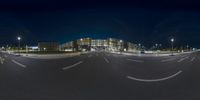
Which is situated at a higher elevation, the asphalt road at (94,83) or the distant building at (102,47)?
the distant building at (102,47)

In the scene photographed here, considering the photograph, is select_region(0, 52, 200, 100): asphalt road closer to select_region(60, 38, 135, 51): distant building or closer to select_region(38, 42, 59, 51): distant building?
select_region(38, 42, 59, 51): distant building

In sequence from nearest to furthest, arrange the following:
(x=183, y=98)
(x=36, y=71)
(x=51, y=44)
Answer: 1. (x=183, y=98)
2. (x=36, y=71)
3. (x=51, y=44)

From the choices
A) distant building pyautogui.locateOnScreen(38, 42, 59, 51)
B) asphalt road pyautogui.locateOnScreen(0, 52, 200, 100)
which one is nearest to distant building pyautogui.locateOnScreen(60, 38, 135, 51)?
distant building pyautogui.locateOnScreen(38, 42, 59, 51)

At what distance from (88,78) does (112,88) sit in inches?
24.5

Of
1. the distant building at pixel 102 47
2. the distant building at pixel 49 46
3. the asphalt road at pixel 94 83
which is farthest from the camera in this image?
the distant building at pixel 102 47

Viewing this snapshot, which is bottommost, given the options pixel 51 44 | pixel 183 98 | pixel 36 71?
pixel 183 98

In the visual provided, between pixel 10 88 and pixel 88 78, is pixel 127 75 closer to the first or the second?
pixel 88 78

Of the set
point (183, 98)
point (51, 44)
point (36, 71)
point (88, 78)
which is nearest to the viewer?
point (183, 98)

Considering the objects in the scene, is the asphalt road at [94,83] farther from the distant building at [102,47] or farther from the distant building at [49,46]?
the distant building at [102,47]

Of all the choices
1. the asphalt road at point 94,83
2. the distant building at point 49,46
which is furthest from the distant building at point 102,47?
the asphalt road at point 94,83

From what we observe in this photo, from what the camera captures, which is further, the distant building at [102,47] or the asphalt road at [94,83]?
the distant building at [102,47]

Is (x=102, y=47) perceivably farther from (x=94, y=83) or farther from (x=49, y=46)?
(x=94, y=83)

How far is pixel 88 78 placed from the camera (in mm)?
4238

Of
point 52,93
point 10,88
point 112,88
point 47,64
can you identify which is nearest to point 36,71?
point 47,64
